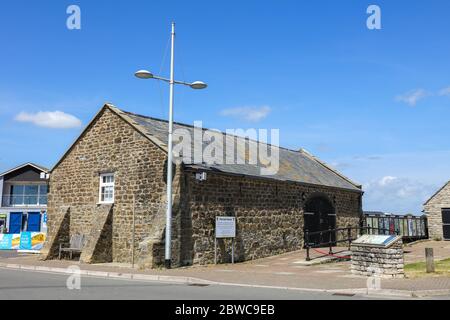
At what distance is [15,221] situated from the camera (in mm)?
46719

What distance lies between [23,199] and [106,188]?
31.4 metres

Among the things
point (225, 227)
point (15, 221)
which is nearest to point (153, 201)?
point (225, 227)

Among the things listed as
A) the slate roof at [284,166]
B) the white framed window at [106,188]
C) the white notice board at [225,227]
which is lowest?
the white notice board at [225,227]

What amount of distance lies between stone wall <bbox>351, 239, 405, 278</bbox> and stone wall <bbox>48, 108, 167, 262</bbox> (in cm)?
779

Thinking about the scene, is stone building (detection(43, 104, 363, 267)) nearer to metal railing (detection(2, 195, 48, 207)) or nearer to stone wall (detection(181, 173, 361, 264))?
stone wall (detection(181, 173, 361, 264))

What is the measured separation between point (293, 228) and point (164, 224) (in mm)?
8203

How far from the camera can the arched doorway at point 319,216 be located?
2466 centimetres

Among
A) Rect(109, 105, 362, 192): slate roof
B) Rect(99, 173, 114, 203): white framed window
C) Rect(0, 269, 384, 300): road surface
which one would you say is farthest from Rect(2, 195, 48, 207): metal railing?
Rect(0, 269, 384, 300): road surface

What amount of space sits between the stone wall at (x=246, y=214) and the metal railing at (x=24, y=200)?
32466mm

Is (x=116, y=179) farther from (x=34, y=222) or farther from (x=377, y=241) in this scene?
(x=34, y=222)

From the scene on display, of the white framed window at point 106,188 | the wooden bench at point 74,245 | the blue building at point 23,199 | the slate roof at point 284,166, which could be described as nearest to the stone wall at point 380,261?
the slate roof at point 284,166

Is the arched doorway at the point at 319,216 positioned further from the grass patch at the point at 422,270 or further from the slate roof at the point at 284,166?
the grass patch at the point at 422,270
